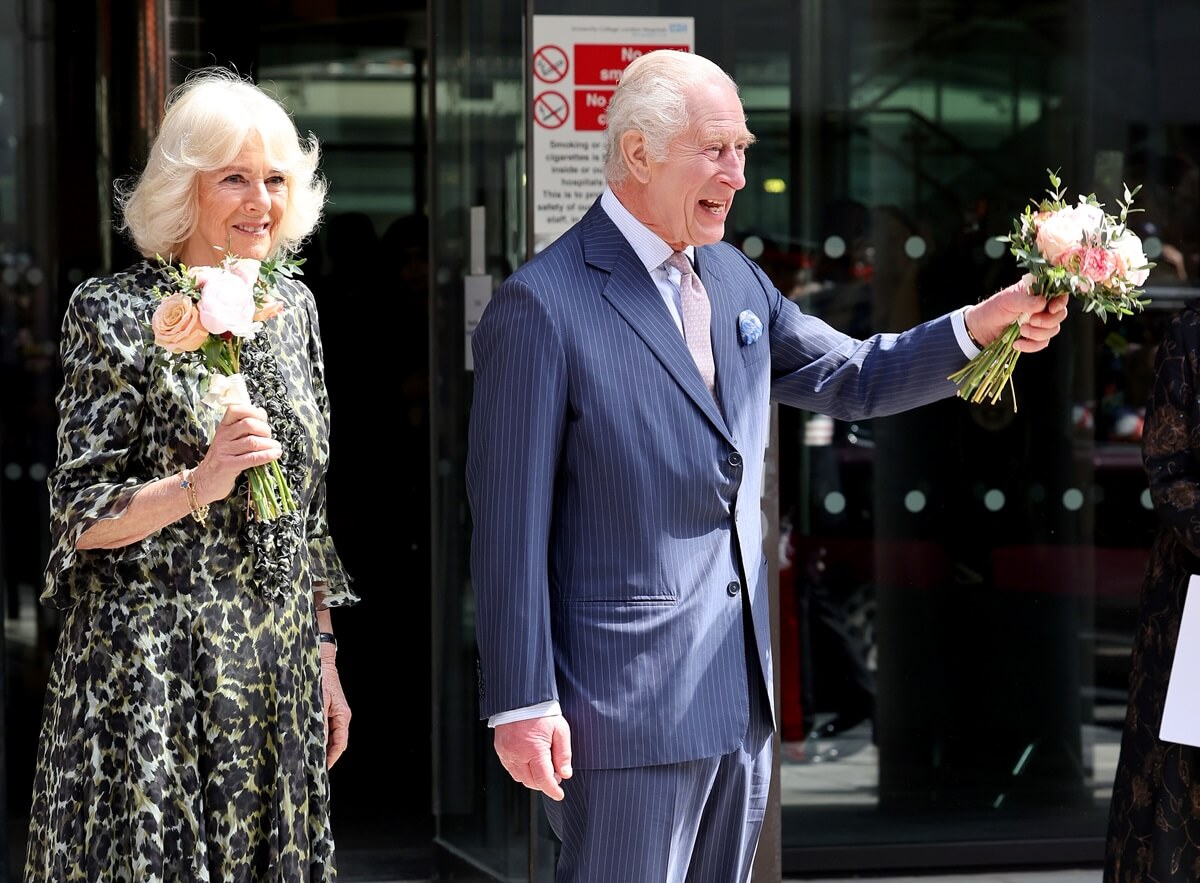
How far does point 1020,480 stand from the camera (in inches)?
214

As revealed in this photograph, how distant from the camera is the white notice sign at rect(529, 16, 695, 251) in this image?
439 cm

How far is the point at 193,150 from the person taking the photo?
2.96 m

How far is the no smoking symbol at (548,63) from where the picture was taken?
439 cm

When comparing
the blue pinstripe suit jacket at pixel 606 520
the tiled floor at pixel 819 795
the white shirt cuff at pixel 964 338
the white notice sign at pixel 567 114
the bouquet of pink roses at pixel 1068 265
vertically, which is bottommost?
the tiled floor at pixel 819 795

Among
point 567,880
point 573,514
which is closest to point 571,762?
point 567,880

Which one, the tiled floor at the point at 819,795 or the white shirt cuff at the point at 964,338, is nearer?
the white shirt cuff at the point at 964,338

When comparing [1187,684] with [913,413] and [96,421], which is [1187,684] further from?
[96,421]

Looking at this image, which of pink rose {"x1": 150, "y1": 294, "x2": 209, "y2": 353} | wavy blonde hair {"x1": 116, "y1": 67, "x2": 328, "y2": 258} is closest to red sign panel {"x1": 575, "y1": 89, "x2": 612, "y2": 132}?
wavy blonde hair {"x1": 116, "y1": 67, "x2": 328, "y2": 258}

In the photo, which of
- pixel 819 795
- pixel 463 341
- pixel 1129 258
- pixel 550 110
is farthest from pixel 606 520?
pixel 819 795

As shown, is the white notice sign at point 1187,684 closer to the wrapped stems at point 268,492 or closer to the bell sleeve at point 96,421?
the wrapped stems at point 268,492

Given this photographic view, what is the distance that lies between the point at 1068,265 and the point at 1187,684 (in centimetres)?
134

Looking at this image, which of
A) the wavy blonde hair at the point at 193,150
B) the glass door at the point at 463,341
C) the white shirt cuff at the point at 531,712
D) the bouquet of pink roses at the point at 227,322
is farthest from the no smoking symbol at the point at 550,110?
the white shirt cuff at the point at 531,712

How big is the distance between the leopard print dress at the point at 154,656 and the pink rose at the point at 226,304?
0.22 metres

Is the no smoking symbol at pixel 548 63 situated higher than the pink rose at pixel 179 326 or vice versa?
the no smoking symbol at pixel 548 63
